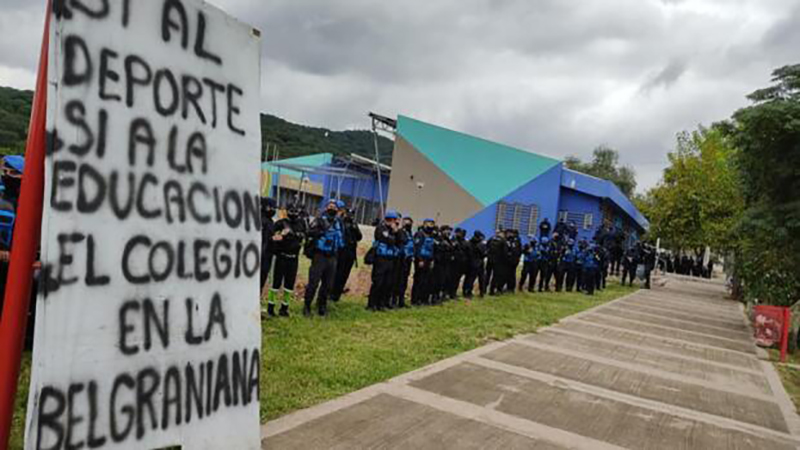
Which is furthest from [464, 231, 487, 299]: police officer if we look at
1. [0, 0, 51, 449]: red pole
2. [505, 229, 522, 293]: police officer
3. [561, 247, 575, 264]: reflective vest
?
[0, 0, 51, 449]: red pole

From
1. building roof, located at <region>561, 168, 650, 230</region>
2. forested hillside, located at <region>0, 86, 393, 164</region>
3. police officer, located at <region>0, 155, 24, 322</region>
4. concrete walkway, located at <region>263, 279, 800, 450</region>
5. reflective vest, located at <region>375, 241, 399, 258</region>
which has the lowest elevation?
concrete walkway, located at <region>263, 279, 800, 450</region>

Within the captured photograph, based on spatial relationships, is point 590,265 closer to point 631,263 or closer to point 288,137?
point 631,263

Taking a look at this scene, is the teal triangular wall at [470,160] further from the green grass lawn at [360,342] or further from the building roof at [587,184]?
the green grass lawn at [360,342]

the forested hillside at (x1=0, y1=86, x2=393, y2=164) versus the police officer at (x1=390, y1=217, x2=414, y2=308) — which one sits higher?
the forested hillside at (x1=0, y1=86, x2=393, y2=164)

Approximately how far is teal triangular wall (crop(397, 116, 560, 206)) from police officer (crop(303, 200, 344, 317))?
19.8 meters

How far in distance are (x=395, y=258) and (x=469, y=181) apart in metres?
18.7

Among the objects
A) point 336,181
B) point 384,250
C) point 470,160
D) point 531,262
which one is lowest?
point 531,262

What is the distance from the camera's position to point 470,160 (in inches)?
1105

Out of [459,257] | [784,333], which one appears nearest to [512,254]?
[459,257]

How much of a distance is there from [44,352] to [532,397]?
4362mm

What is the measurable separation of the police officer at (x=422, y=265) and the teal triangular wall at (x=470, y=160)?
55.3 feet

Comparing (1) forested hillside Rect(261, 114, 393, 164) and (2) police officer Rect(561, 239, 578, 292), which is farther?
(1) forested hillside Rect(261, 114, 393, 164)

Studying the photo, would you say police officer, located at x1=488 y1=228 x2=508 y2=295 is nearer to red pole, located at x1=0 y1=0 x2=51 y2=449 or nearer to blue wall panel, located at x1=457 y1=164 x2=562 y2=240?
red pole, located at x1=0 y1=0 x2=51 y2=449

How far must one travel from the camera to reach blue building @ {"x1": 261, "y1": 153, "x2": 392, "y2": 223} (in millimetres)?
32438
